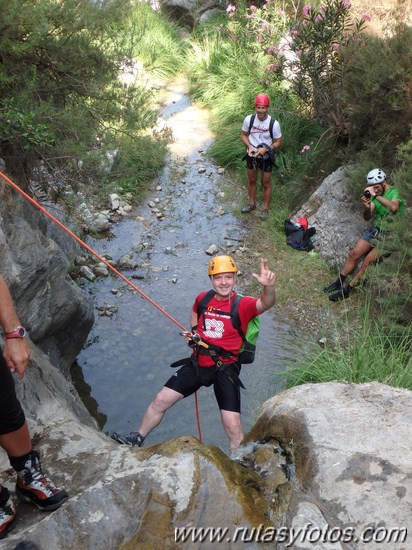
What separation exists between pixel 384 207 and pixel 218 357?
132 inches

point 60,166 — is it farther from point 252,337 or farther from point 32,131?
point 252,337

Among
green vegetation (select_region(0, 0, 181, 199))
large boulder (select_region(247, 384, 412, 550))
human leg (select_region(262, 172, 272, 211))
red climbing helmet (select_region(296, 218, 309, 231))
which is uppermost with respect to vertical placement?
green vegetation (select_region(0, 0, 181, 199))

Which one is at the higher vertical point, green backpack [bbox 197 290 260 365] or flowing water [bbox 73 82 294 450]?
green backpack [bbox 197 290 260 365]

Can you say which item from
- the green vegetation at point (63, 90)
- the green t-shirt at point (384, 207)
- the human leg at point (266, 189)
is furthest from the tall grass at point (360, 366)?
the human leg at point (266, 189)

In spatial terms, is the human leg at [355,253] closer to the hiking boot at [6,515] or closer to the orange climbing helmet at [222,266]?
the orange climbing helmet at [222,266]

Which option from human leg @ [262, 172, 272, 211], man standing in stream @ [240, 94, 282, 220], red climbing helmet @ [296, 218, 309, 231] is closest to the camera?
red climbing helmet @ [296, 218, 309, 231]

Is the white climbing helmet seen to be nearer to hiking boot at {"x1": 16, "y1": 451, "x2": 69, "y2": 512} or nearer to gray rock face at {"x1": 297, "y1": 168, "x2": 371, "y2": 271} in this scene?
gray rock face at {"x1": 297, "y1": 168, "x2": 371, "y2": 271}

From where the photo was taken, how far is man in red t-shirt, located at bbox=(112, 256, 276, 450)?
443cm

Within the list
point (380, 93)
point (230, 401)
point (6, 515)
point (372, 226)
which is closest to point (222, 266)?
point (230, 401)

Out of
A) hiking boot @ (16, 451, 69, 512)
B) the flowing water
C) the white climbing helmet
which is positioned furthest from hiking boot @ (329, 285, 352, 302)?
hiking boot @ (16, 451, 69, 512)

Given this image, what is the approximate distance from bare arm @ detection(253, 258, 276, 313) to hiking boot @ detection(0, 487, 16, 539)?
84.2 inches

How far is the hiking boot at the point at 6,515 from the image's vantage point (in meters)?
2.54

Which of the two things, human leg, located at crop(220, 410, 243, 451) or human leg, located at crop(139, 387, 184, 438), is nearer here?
human leg, located at crop(220, 410, 243, 451)

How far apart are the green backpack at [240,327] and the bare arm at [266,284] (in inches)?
→ 8.5
